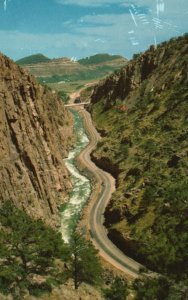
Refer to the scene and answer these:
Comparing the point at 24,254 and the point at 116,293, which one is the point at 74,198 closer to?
the point at 116,293

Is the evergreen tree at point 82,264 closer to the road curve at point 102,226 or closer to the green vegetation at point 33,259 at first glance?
the green vegetation at point 33,259

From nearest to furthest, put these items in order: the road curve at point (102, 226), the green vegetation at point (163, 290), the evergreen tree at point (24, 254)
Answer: the green vegetation at point (163, 290) < the evergreen tree at point (24, 254) < the road curve at point (102, 226)

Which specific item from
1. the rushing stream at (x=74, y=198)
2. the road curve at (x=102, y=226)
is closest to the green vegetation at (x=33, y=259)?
the road curve at (x=102, y=226)

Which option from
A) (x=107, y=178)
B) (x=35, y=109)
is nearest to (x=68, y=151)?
(x=107, y=178)

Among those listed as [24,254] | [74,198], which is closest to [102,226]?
[74,198]

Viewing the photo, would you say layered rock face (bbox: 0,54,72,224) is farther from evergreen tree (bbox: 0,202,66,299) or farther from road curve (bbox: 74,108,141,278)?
evergreen tree (bbox: 0,202,66,299)

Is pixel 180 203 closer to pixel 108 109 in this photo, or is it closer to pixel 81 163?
pixel 81 163
